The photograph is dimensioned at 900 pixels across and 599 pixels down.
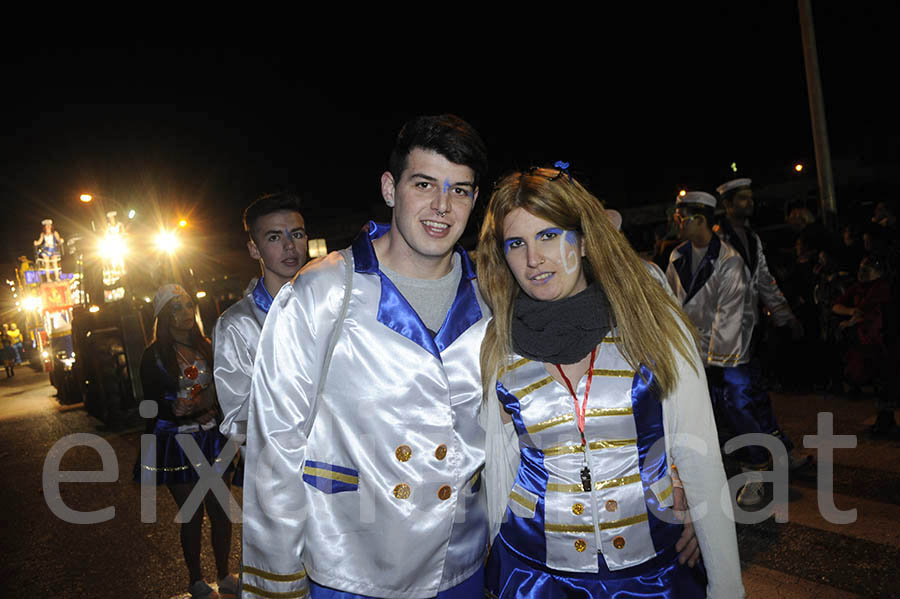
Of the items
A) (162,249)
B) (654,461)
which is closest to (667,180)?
(162,249)

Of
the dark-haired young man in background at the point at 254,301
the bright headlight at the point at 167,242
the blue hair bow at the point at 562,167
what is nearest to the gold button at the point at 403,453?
the blue hair bow at the point at 562,167

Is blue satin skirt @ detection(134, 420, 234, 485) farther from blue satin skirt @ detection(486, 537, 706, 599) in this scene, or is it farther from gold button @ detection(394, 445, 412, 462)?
blue satin skirt @ detection(486, 537, 706, 599)

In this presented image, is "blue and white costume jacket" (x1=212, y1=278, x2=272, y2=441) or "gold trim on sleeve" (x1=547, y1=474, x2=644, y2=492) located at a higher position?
"blue and white costume jacket" (x1=212, y1=278, x2=272, y2=441)

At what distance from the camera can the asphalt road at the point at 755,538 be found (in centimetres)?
345

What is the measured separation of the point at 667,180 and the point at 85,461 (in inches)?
787

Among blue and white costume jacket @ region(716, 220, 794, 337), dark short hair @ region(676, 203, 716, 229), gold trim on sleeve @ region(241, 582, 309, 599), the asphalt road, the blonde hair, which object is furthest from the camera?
blue and white costume jacket @ region(716, 220, 794, 337)

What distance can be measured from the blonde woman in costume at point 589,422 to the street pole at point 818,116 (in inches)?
334

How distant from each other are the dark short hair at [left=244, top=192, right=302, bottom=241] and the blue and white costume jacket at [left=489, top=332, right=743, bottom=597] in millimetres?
2307

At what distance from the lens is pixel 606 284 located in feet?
7.14

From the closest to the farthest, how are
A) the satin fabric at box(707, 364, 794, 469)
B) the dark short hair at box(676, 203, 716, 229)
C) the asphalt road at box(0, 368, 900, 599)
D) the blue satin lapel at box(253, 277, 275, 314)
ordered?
the blue satin lapel at box(253, 277, 275, 314) → the asphalt road at box(0, 368, 900, 599) → the satin fabric at box(707, 364, 794, 469) → the dark short hair at box(676, 203, 716, 229)

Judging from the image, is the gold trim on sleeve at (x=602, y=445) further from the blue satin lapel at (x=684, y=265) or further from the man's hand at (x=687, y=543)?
the blue satin lapel at (x=684, y=265)

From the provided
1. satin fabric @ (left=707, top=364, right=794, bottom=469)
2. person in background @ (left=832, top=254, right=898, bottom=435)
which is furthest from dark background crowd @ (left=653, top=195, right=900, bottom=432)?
satin fabric @ (left=707, top=364, right=794, bottom=469)

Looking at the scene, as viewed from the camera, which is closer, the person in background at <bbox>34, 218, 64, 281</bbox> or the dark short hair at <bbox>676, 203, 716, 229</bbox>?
the dark short hair at <bbox>676, 203, 716, 229</bbox>

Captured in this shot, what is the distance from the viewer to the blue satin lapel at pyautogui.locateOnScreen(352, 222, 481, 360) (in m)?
2.08
